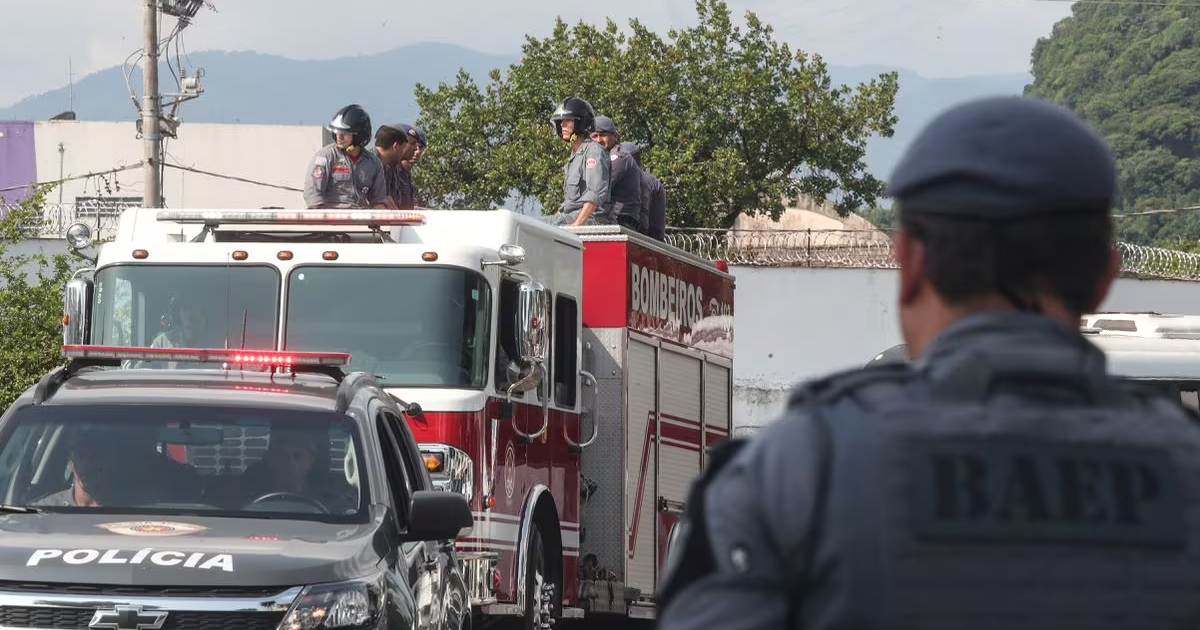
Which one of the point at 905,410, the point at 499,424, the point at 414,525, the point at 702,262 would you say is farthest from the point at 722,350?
the point at 905,410

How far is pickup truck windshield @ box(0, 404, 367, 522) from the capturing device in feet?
23.1

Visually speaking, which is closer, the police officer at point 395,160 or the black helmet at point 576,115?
the police officer at point 395,160

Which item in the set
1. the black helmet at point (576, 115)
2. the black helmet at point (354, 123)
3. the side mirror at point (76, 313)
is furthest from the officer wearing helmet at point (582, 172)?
the side mirror at point (76, 313)

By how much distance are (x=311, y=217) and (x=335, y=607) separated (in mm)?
4968

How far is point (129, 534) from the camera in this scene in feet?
21.5

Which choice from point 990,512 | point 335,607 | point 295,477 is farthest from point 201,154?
point 990,512

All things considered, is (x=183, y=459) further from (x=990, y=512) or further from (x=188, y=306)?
(x=990, y=512)

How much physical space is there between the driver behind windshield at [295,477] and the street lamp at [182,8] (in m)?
24.4

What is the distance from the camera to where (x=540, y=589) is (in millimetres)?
11414

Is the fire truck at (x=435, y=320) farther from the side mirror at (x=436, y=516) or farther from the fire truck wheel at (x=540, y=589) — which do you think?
the side mirror at (x=436, y=516)

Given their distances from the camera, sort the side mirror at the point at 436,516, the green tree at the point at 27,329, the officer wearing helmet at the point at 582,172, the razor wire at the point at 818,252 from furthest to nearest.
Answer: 1. the razor wire at the point at 818,252
2. the green tree at the point at 27,329
3. the officer wearing helmet at the point at 582,172
4. the side mirror at the point at 436,516

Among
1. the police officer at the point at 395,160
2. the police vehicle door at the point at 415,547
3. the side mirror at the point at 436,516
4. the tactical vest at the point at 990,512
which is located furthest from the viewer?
the police officer at the point at 395,160

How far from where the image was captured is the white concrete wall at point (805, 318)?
3725cm

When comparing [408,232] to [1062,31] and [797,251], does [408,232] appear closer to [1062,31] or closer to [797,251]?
[797,251]
